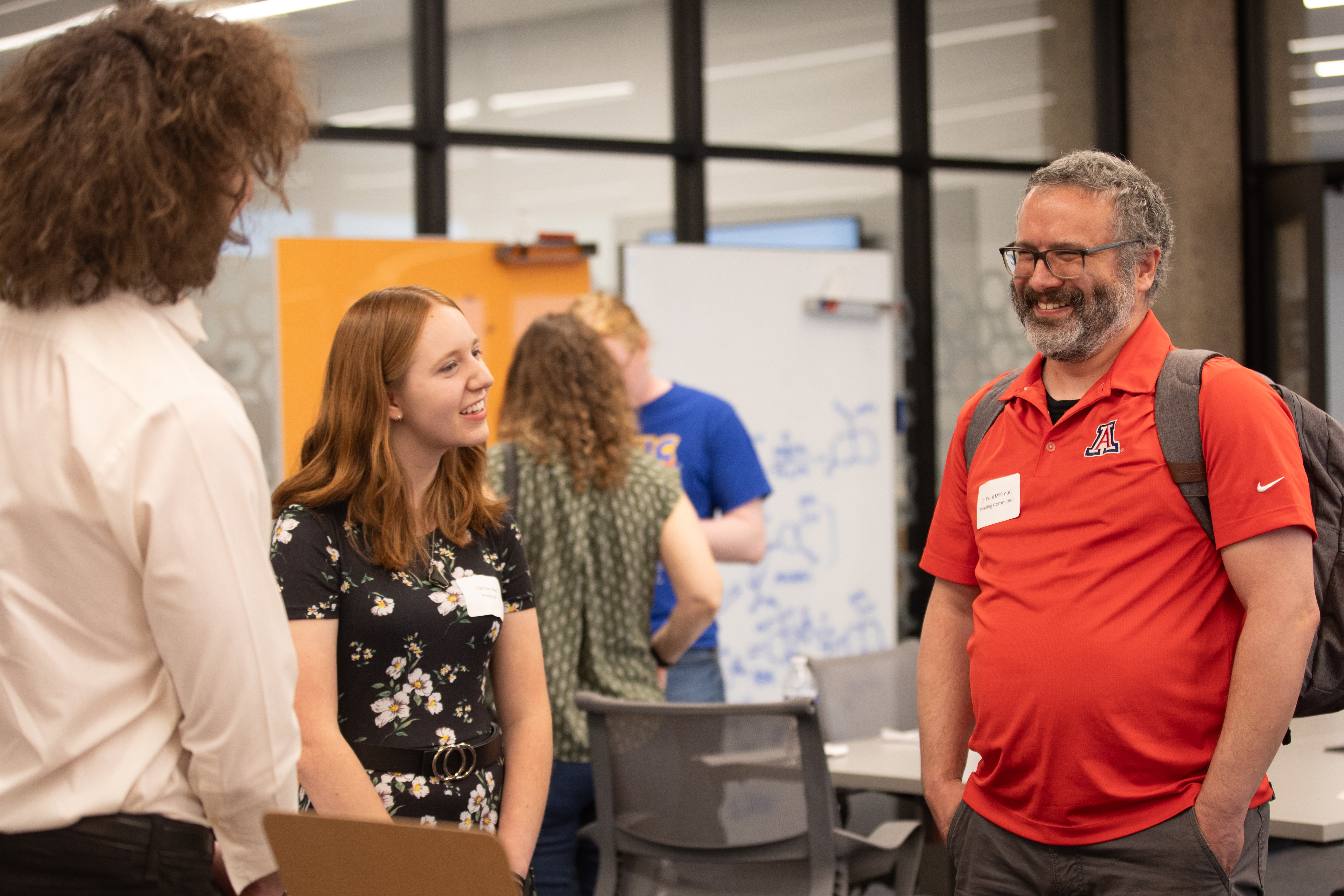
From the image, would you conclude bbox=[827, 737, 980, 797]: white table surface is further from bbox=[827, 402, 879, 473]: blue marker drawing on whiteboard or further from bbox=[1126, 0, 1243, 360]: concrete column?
bbox=[1126, 0, 1243, 360]: concrete column

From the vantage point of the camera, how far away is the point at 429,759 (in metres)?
1.63

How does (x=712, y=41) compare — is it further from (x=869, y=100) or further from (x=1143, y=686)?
(x=1143, y=686)

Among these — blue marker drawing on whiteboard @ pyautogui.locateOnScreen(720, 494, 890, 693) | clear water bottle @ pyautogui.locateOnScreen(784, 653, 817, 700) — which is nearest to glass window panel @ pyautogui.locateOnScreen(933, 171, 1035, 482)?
blue marker drawing on whiteboard @ pyautogui.locateOnScreen(720, 494, 890, 693)

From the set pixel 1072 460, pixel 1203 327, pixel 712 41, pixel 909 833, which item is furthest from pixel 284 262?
pixel 1203 327

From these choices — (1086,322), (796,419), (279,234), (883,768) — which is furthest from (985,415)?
(279,234)

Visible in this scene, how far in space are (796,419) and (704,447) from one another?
1472 millimetres

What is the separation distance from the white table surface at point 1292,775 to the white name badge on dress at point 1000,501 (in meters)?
0.57

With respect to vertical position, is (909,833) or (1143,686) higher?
(1143,686)

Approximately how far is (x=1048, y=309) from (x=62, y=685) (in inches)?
54.9

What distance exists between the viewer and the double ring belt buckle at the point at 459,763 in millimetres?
1636

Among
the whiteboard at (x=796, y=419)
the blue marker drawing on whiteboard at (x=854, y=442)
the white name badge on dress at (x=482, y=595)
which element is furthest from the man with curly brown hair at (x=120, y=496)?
the blue marker drawing on whiteboard at (x=854, y=442)

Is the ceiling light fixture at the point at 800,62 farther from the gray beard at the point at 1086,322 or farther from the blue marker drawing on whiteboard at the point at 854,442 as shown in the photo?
the gray beard at the point at 1086,322

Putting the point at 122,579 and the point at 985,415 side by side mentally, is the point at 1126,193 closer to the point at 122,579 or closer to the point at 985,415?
the point at 985,415

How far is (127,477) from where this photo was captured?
3.32 feet
